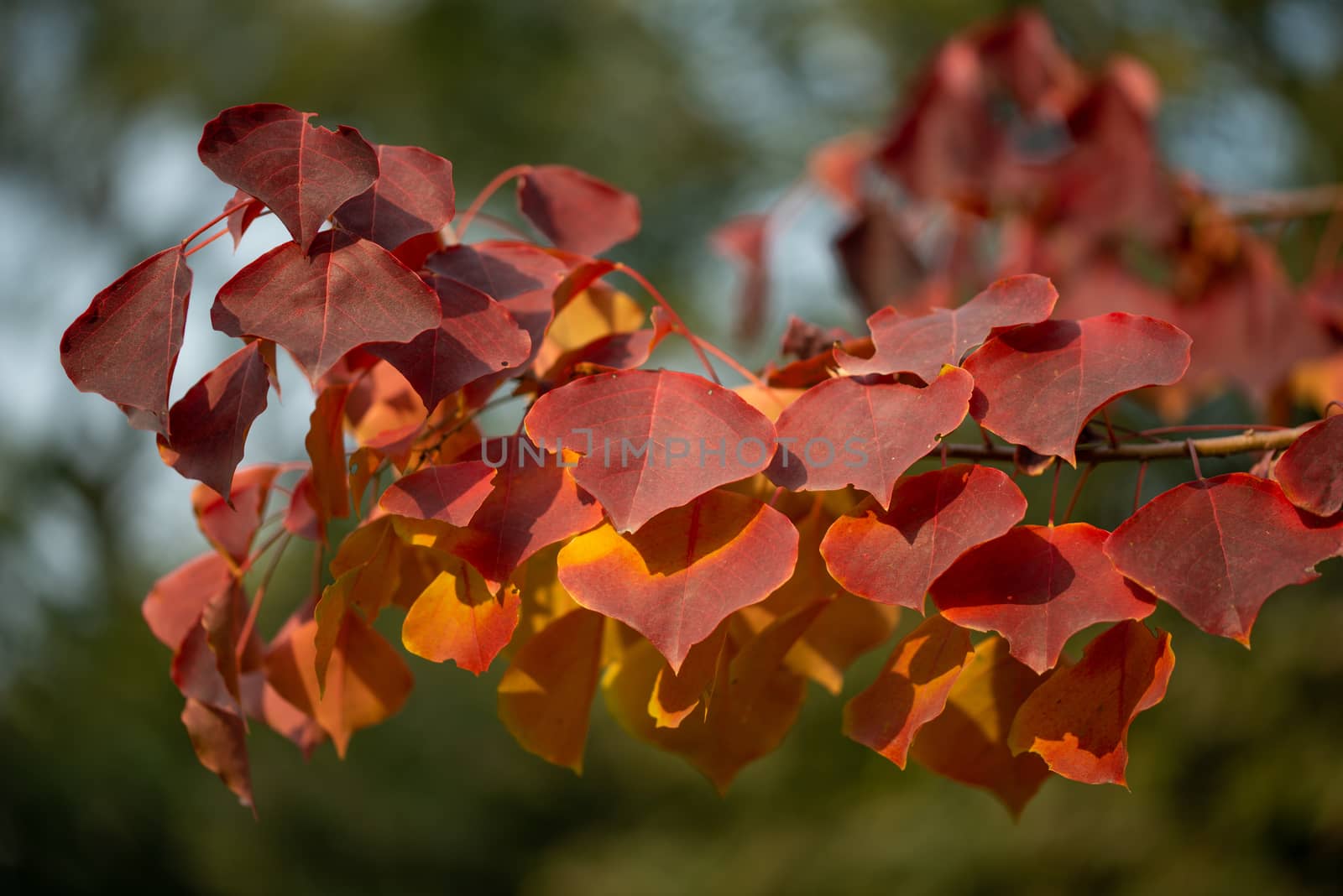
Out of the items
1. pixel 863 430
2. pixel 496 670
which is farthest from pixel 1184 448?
pixel 496 670

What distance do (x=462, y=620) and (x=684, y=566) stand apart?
0.11 m

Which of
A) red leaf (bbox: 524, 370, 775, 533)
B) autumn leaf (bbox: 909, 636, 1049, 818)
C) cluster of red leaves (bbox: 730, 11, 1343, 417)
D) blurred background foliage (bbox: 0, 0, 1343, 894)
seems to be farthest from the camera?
blurred background foliage (bbox: 0, 0, 1343, 894)

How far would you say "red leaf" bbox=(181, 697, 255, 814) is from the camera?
0.56 m

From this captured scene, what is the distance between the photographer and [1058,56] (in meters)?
1.28

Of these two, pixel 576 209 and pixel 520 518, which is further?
pixel 576 209

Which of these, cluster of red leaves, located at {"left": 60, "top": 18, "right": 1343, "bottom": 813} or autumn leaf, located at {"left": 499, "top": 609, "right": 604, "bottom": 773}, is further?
autumn leaf, located at {"left": 499, "top": 609, "right": 604, "bottom": 773}

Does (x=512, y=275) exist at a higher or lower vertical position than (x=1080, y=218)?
higher

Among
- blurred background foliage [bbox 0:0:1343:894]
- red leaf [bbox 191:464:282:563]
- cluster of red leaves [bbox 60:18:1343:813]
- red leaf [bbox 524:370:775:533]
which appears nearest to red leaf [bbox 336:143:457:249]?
cluster of red leaves [bbox 60:18:1343:813]

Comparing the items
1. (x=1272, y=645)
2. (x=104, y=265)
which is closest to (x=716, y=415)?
(x=1272, y=645)

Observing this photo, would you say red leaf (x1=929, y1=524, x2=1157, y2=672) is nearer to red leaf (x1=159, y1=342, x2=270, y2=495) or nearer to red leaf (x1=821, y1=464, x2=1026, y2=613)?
red leaf (x1=821, y1=464, x2=1026, y2=613)

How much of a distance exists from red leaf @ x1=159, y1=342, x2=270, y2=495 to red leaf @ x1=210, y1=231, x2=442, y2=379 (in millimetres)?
39

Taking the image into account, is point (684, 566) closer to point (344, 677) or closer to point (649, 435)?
point (649, 435)

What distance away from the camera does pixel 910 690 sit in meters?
0.47

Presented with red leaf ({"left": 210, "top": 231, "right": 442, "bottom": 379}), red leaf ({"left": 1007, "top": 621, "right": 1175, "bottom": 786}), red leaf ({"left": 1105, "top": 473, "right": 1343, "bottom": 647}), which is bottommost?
red leaf ({"left": 1007, "top": 621, "right": 1175, "bottom": 786})
